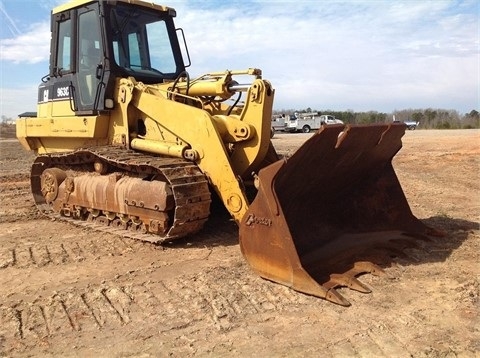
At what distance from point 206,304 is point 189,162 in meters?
2.15

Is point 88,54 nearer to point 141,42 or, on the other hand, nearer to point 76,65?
point 76,65

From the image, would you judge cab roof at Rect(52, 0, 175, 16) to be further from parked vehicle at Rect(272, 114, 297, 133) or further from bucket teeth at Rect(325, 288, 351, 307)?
parked vehicle at Rect(272, 114, 297, 133)

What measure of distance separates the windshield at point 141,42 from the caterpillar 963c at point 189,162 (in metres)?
0.02

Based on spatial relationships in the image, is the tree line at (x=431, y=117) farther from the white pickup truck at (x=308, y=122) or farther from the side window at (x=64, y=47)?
the side window at (x=64, y=47)

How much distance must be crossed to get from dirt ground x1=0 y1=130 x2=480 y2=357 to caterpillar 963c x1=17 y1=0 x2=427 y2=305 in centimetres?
26

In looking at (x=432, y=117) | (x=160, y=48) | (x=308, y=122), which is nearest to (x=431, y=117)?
(x=432, y=117)

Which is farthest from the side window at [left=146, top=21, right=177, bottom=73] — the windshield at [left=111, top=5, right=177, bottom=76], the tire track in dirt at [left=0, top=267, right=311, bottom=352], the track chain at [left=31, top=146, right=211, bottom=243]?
the tire track in dirt at [left=0, top=267, right=311, bottom=352]

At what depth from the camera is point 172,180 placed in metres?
5.29

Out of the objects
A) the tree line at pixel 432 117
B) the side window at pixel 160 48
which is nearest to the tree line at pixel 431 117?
the tree line at pixel 432 117

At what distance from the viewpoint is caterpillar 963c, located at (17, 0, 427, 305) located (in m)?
4.51

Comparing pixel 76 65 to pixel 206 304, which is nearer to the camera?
pixel 206 304

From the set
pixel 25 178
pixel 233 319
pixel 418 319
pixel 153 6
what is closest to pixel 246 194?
pixel 233 319

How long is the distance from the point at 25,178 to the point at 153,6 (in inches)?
252

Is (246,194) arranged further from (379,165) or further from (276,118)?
(276,118)
